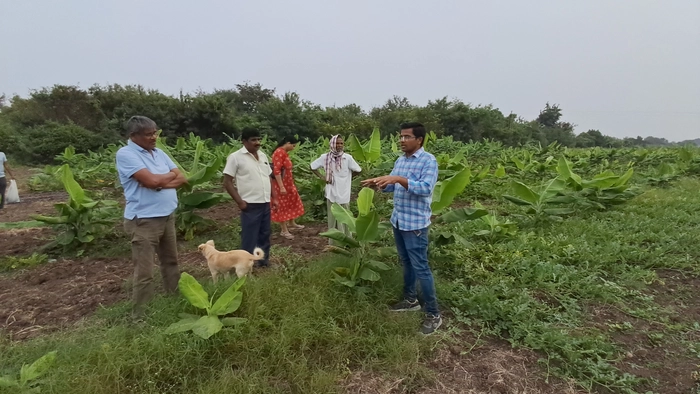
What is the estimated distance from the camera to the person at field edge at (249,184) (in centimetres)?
375

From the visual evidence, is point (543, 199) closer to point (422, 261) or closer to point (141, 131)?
point (422, 261)

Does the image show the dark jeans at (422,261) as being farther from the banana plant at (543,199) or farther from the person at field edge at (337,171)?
the banana plant at (543,199)

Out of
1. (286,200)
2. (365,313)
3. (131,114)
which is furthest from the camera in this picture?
(131,114)

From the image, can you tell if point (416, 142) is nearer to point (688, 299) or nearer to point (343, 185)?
point (343, 185)

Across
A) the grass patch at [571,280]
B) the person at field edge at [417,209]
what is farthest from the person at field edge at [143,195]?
the grass patch at [571,280]

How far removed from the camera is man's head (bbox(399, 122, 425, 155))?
292 centimetres

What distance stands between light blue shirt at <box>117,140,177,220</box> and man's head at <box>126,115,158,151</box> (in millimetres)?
39

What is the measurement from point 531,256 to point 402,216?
1918 millimetres

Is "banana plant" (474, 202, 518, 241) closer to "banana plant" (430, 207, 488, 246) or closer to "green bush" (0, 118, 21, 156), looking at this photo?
"banana plant" (430, 207, 488, 246)

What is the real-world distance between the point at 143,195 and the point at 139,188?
6 cm

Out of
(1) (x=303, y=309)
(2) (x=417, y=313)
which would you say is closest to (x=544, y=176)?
(2) (x=417, y=313)

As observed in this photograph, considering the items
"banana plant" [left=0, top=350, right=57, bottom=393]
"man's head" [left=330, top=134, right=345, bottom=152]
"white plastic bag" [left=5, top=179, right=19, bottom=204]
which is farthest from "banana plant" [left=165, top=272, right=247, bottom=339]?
"white plastic bag" [left=5, top=179, right=19, bottom=204]

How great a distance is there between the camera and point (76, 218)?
4.50 m

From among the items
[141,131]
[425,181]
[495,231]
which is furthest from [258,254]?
[495,231]
